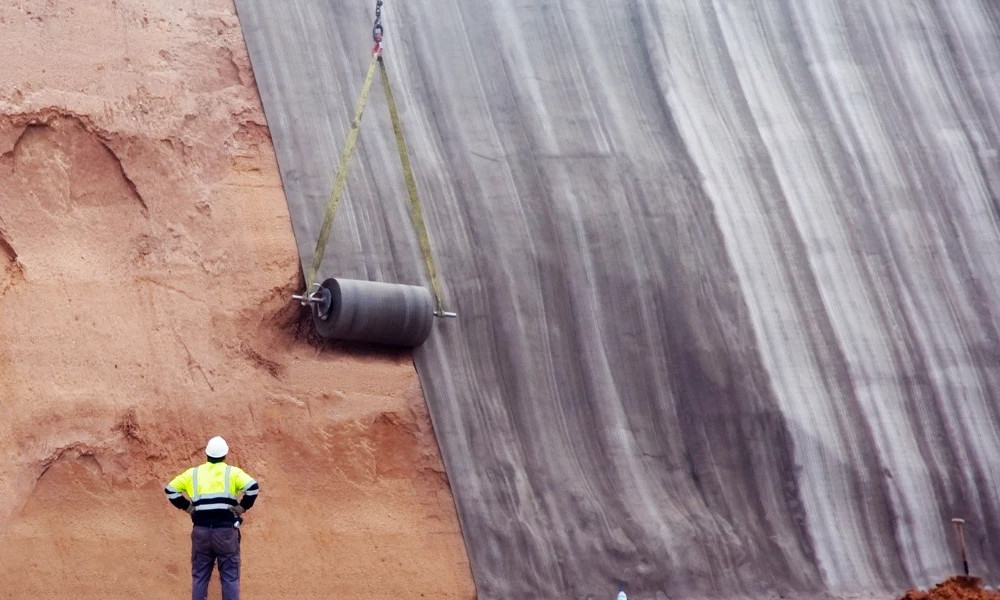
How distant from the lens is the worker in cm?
764

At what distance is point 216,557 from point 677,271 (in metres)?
5.35

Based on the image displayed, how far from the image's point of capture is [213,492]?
7641 millimetres

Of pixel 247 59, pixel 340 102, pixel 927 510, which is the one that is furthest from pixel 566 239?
pixel 927 510

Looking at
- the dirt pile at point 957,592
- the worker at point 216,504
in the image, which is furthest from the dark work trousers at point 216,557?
the dirt pile at point 957,592

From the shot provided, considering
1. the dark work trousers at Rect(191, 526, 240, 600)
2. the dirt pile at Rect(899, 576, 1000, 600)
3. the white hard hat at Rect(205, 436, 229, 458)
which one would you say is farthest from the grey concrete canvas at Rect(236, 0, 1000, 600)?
the white hard hat at Rect(205, 436, 229, 458)

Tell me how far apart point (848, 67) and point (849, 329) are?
10.8 feet

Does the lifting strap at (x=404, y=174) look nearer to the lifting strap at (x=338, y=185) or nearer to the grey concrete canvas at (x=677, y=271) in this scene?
the lifting strap at (x=338, y=185)

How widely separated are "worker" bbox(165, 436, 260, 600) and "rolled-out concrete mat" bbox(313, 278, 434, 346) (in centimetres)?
216

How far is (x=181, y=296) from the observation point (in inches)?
379

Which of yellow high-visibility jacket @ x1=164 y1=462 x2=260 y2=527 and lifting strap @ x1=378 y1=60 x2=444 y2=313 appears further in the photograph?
lifting strap @ x1=378 y1=60 x2=444 y2=313

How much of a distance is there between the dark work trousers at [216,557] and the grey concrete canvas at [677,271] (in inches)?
88.9

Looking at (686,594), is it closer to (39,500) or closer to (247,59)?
(39,500)

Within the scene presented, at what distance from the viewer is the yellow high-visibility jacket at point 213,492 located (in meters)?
7.64

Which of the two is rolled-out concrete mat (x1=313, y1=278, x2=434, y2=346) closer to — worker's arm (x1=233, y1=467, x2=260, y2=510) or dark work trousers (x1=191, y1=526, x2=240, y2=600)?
worker's arm (x1=233, y1=467, x2=260, y2=510)
